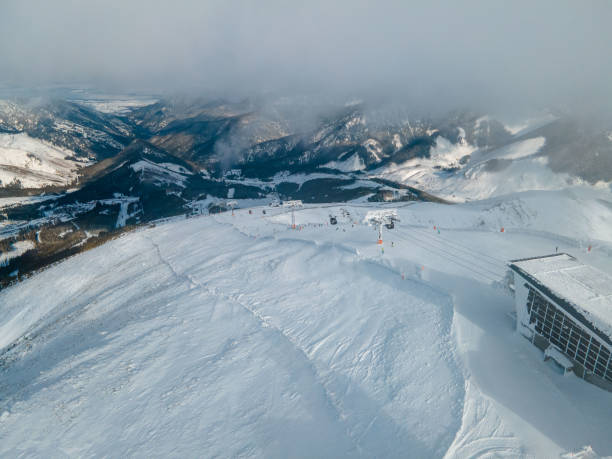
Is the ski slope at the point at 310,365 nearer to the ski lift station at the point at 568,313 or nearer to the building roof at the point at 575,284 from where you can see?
the ski lift station at the point at 568,313

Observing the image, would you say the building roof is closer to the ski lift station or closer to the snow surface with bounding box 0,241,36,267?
the ski lift station

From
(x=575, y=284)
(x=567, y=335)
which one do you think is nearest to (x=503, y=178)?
(x=575, y=284)

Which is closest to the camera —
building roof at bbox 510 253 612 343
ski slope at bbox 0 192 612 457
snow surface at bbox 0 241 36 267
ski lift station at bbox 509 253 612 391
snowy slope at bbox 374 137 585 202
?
ski slope at bbox 0 192 612 457

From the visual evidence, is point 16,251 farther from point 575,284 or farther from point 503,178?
point 503,178

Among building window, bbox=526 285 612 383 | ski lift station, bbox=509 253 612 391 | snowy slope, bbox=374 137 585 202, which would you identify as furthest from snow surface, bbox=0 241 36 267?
snowy slope, bbox=374 137 585 202

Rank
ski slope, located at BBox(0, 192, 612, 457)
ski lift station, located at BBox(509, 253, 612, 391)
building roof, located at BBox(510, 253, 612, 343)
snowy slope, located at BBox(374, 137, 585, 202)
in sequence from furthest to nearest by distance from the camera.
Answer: snowy slope, located at BBox(374, 137, 585, 202) → building roof, located at BBox(510, 253, 612, 343) → ski lift station, located at BBox(509, 253, 612, 391) → ski slope, located at BBox(0, 192, 612, 457)

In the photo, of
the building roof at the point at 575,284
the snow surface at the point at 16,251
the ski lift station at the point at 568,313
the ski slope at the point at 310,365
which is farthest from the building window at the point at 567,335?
the snow surface at the point at 16,251
